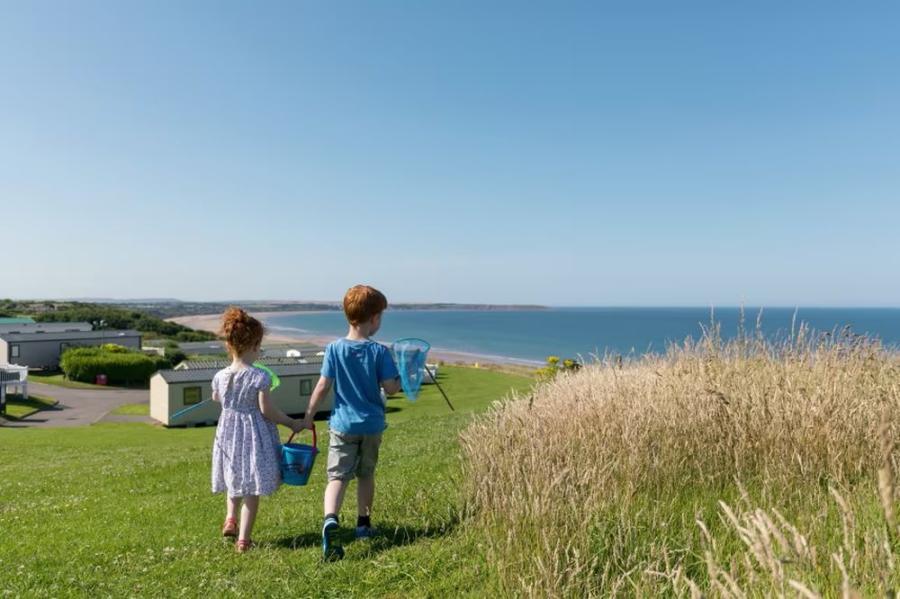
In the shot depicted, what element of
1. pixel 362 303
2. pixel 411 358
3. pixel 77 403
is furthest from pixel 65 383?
pixel 362 303

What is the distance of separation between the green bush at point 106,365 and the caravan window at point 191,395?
64.7 feet

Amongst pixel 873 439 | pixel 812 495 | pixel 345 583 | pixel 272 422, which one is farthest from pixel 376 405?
pixel 873 439

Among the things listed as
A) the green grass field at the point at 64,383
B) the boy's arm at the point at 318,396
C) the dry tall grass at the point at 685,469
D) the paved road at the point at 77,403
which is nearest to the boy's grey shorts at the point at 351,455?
the boy's arm at the point at 318,396

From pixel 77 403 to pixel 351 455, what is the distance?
4225cm

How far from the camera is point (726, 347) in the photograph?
292 inches

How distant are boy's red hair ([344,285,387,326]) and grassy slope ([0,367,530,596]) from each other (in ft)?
5.47

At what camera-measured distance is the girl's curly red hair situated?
473cm

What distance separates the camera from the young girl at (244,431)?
4629mm

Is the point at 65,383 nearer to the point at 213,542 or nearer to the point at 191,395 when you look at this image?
the point at 191,395

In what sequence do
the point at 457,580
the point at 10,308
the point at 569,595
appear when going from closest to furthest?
the point at 569,595, the point at 457,580, the point at 10,308

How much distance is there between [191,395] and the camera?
1312 inches

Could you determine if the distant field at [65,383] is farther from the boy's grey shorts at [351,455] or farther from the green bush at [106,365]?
the boy's grey shorts at [351,455]

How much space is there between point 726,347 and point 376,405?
→ 4.92 m

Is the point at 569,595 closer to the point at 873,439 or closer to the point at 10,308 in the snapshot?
the point at 873,439
